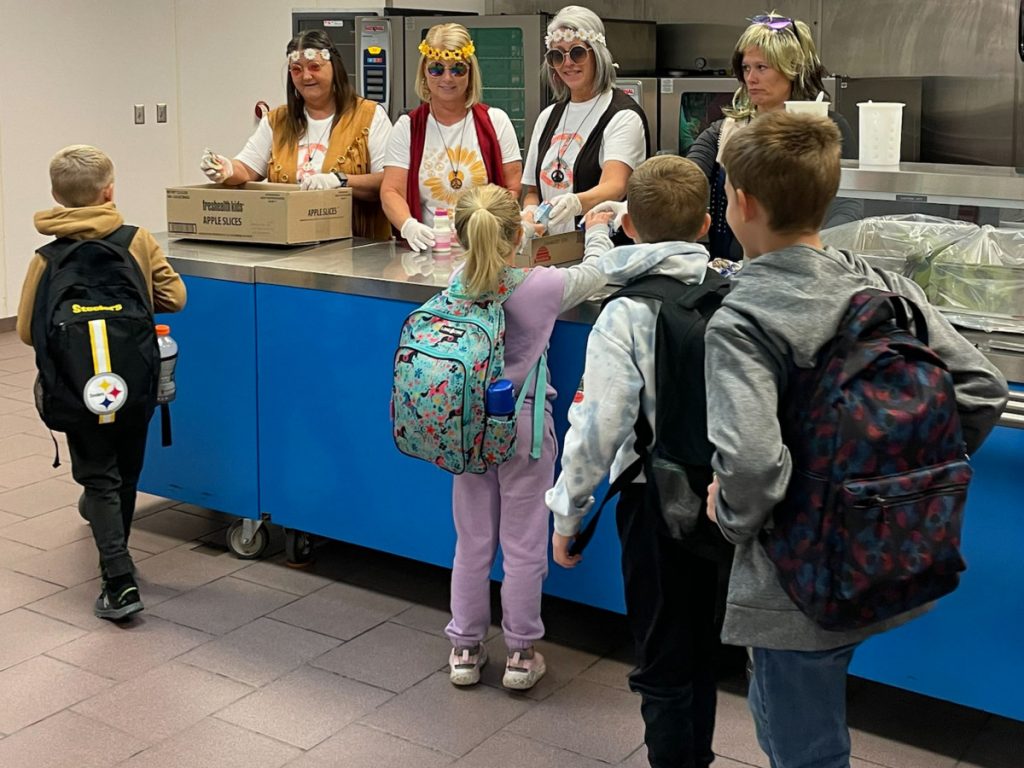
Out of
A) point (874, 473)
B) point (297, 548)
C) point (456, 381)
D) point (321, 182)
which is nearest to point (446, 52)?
point (321, 182)

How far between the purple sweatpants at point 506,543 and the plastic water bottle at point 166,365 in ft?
2.91

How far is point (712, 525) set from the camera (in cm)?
213

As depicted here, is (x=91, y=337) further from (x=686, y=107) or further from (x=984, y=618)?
(x=686, y=107)

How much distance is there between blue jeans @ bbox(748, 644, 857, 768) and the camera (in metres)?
1.86

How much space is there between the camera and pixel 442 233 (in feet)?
12.3

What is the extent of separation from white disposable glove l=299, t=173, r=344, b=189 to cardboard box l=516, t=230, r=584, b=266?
0.95 meters

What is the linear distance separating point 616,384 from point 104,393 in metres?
1.50

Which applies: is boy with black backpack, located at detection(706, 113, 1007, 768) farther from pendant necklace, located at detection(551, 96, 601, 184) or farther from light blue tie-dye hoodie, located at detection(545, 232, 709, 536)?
pendant necklace, located at detection(551, 96, 601, 184)

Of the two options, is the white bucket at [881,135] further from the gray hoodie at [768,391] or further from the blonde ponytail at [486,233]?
the gray hoodie at [768,391]

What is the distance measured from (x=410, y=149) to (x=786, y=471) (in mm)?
2459

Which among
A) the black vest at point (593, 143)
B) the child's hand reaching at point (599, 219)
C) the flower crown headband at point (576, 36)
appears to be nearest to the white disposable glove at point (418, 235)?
the black vest at point (593, 143)

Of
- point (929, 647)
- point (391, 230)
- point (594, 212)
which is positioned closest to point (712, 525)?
point (929, 647)

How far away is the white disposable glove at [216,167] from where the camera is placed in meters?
3.94

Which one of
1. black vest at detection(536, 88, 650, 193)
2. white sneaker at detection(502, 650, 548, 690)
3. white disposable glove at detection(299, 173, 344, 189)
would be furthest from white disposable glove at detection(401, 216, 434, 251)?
white sneaker at detection(502, 650, 548, 690)
